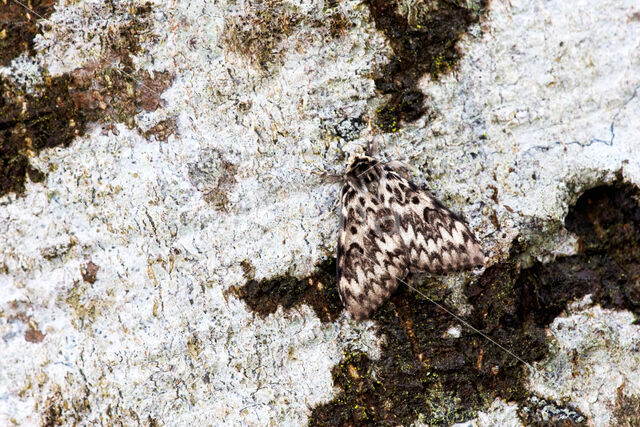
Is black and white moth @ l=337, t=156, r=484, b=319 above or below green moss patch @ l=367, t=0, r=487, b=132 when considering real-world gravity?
below

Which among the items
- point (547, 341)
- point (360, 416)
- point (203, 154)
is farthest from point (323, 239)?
point (547, 341)

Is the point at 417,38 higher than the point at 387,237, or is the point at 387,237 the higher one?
the point at 417,38

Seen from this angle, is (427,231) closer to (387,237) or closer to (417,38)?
(387,237)

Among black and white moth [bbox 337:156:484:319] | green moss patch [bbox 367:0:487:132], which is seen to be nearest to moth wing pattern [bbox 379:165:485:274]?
black and white moth [bbox 337:156:484:319]

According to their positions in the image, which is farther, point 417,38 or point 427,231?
point 427,231

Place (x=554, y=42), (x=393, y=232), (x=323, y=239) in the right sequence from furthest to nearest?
(x=393, y=232) < (x=323, y=239) < (x=554, y=42)

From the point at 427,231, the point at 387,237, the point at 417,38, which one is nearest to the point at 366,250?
the point at 387,237

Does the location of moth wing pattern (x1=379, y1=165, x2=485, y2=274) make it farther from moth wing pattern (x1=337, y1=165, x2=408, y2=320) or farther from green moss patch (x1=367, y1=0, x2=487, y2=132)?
green moss patch (x1=367, y1=0, x2=487, y2=132)

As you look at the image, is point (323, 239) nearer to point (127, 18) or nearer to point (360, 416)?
point (360, 416)
